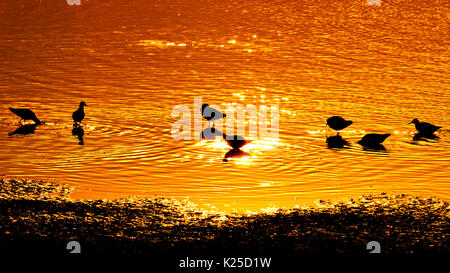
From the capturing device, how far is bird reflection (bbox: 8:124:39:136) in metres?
22.4

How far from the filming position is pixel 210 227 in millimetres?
13484

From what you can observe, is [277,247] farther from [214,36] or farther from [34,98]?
[214,36]

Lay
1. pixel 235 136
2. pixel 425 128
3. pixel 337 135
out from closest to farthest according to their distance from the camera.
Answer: pixel 235 136, pixel 425 128, pixel 337 135

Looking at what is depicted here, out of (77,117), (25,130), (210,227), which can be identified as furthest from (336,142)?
(25,130)

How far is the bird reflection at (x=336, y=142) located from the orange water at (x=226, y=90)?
219mm

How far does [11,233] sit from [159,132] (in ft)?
33.0

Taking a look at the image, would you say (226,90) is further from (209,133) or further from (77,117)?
(77,117)

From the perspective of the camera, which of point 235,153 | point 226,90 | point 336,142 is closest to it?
point 235,153

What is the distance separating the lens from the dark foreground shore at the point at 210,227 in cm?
1228

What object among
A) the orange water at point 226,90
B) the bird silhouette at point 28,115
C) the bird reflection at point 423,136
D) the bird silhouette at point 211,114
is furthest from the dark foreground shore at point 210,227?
the bird silhouette at point 211,114

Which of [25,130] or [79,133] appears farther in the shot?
[25,130]

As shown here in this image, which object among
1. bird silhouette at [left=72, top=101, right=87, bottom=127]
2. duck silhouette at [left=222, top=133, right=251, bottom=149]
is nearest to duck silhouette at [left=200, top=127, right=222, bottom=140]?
duck silhouette at [left=222, top=133, right=251, bottom=149]

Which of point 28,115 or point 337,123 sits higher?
point 28,115

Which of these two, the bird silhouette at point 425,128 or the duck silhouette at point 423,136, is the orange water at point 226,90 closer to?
the duck silhouette at point 423,136
